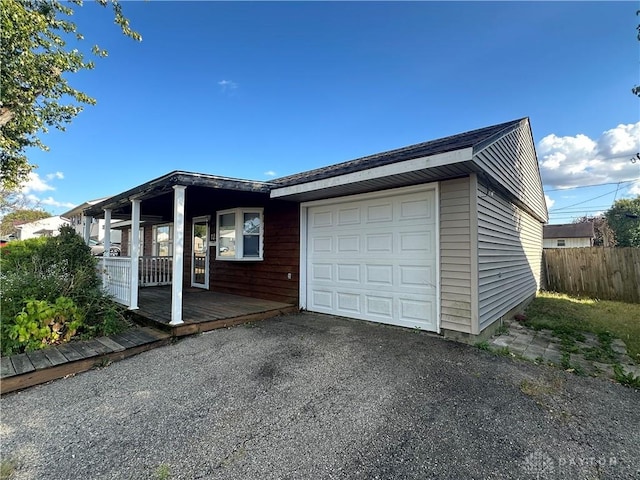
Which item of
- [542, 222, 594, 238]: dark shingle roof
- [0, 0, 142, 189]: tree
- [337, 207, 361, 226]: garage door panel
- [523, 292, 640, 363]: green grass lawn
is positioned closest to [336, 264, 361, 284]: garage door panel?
[337, 207, 361, 226]: garage door panel

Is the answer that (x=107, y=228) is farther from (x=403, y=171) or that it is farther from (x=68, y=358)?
(x=403, y=171)

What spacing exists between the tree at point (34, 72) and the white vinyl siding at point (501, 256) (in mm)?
11656

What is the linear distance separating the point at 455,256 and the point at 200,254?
7553mm

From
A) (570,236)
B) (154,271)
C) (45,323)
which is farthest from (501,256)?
(570,236)

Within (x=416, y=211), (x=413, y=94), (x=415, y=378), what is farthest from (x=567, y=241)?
(x=415, y=378)

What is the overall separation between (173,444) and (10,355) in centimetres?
311

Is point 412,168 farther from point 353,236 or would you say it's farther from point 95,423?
point 95,423

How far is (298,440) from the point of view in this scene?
2.13 meters

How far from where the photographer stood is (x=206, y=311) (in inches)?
218

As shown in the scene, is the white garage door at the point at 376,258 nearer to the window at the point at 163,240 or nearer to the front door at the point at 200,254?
the front door at the point at 200,254

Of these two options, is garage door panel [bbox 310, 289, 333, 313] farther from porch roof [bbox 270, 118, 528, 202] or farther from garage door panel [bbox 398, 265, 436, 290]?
porch roof [bbox 270, 118, 528, 202]

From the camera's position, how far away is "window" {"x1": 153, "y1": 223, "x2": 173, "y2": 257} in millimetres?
9969

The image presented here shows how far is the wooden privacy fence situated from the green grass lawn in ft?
2.65

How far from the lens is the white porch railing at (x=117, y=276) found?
5.67 meters
